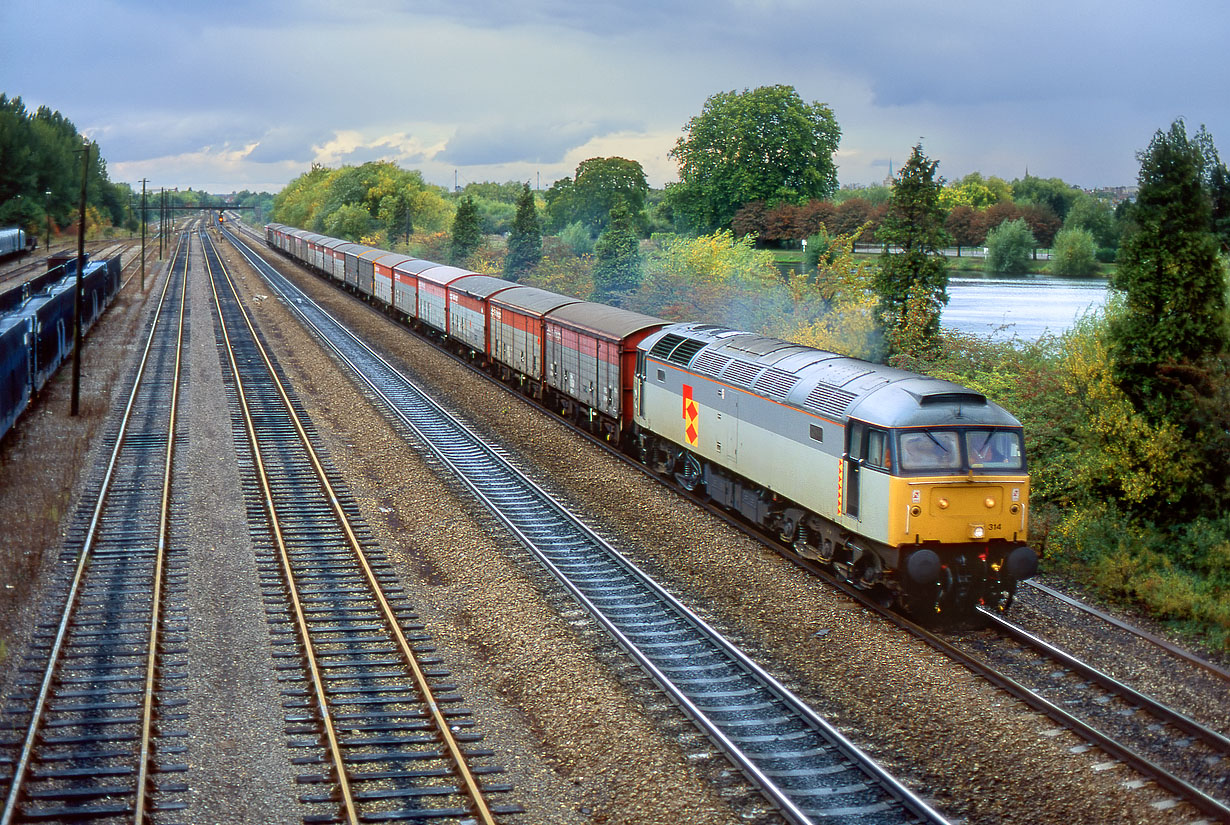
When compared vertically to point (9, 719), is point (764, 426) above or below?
above

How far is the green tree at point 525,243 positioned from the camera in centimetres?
6775

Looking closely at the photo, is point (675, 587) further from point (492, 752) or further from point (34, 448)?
point (34, 448)

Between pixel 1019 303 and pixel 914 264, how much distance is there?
24546 mm

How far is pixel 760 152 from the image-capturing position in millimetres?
81438

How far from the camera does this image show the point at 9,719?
39.7ft

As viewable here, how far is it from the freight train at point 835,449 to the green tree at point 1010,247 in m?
37.8

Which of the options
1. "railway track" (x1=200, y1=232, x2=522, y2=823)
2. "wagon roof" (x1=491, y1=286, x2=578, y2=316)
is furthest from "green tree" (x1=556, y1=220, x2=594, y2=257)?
"railway track" (x1=200, y1=232, x2=522, y2=823)

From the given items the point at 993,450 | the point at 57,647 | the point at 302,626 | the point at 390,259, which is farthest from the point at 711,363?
the point at 390,259

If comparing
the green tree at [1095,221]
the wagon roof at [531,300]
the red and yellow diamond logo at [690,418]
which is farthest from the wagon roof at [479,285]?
the green tree at [1095,221]

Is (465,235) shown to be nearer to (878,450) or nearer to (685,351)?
(685,351)

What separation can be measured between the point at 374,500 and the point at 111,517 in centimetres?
494

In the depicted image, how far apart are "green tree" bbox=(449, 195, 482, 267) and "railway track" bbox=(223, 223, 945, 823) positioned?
5704cm

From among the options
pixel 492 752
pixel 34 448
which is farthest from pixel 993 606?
pixel 34 448

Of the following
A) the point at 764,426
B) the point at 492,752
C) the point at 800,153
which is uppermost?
the point at 800,153
